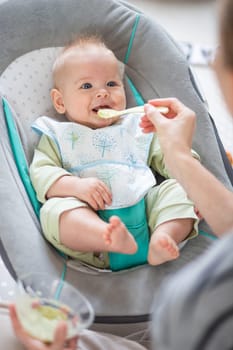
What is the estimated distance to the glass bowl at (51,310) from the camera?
3.33ft

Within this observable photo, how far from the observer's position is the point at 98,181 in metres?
1.37

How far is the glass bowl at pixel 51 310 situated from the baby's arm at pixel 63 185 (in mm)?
243

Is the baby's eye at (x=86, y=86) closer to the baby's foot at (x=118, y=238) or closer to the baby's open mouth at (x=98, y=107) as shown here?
the baby's open mouth at (x=98, y=107)

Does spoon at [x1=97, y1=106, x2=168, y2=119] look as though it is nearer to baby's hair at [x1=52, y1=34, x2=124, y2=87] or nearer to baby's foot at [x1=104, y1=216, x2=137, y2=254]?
baby's hair at [x1=52, y1=34, x2=124, y2=87]

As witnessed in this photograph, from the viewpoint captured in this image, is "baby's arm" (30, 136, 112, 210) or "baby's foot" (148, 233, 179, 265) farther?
"baby's arm" (30, 136, 112, 210)

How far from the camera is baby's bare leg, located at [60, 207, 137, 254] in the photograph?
1.16 metres

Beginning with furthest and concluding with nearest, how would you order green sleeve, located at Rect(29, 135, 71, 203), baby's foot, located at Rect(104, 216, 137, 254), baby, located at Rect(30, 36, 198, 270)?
green sleeve, located at Rect(29, 135, 71, 203)
baby, located at Rect(30, 36, 198, 270)
baby's foot, located at Rect(104, 216, 137, 254)

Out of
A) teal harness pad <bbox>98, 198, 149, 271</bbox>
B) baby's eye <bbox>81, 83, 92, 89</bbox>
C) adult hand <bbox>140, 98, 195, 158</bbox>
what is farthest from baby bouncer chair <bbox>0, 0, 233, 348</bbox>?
adult hand <bbox>140, 98, 195, 158</bbox>

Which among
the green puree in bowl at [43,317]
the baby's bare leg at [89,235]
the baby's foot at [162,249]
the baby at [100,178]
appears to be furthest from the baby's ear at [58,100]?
the green puree in bowl at [43,317]

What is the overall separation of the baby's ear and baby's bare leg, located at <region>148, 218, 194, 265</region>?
441mm

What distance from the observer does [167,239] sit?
1.19m

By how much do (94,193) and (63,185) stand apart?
0.08 m

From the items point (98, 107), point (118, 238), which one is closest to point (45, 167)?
point (98, 107)

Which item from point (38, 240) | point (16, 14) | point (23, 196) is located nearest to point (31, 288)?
point (38, 240)
